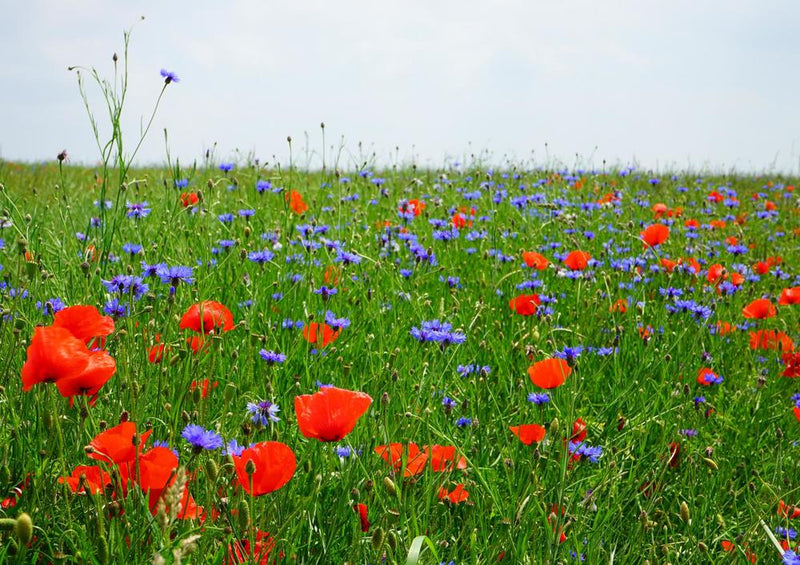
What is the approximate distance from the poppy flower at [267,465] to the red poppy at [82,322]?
0.37 m

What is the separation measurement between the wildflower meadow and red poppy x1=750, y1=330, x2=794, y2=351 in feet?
0.05

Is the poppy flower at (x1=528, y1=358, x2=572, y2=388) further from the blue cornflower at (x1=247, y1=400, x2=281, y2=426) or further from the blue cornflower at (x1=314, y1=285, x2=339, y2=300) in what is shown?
the blue cornflower at (x1=314, y1=285, x2=339, y2=300)

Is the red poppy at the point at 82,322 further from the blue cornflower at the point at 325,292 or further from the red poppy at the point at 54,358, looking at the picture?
the blue cornflower at the point at 325,292

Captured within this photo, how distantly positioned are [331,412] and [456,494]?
1.71 ft

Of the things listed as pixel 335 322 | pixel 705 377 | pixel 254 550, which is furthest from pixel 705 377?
pixel 254 550

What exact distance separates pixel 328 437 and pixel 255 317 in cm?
139

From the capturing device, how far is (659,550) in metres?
1.79

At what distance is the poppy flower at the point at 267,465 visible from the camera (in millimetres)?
1214

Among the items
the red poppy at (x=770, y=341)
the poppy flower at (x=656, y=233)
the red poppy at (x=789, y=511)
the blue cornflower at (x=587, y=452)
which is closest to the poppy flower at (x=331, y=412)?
the blue cornflower at (x=587, y=452)

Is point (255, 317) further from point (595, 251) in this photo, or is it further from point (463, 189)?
point (463, 189)

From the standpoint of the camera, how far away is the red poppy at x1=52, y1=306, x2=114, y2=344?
1.35m

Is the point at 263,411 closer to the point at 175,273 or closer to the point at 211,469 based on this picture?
the point at 211,469

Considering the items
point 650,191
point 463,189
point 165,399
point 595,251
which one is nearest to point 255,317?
point 165,399

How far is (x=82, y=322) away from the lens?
4.48 ft
